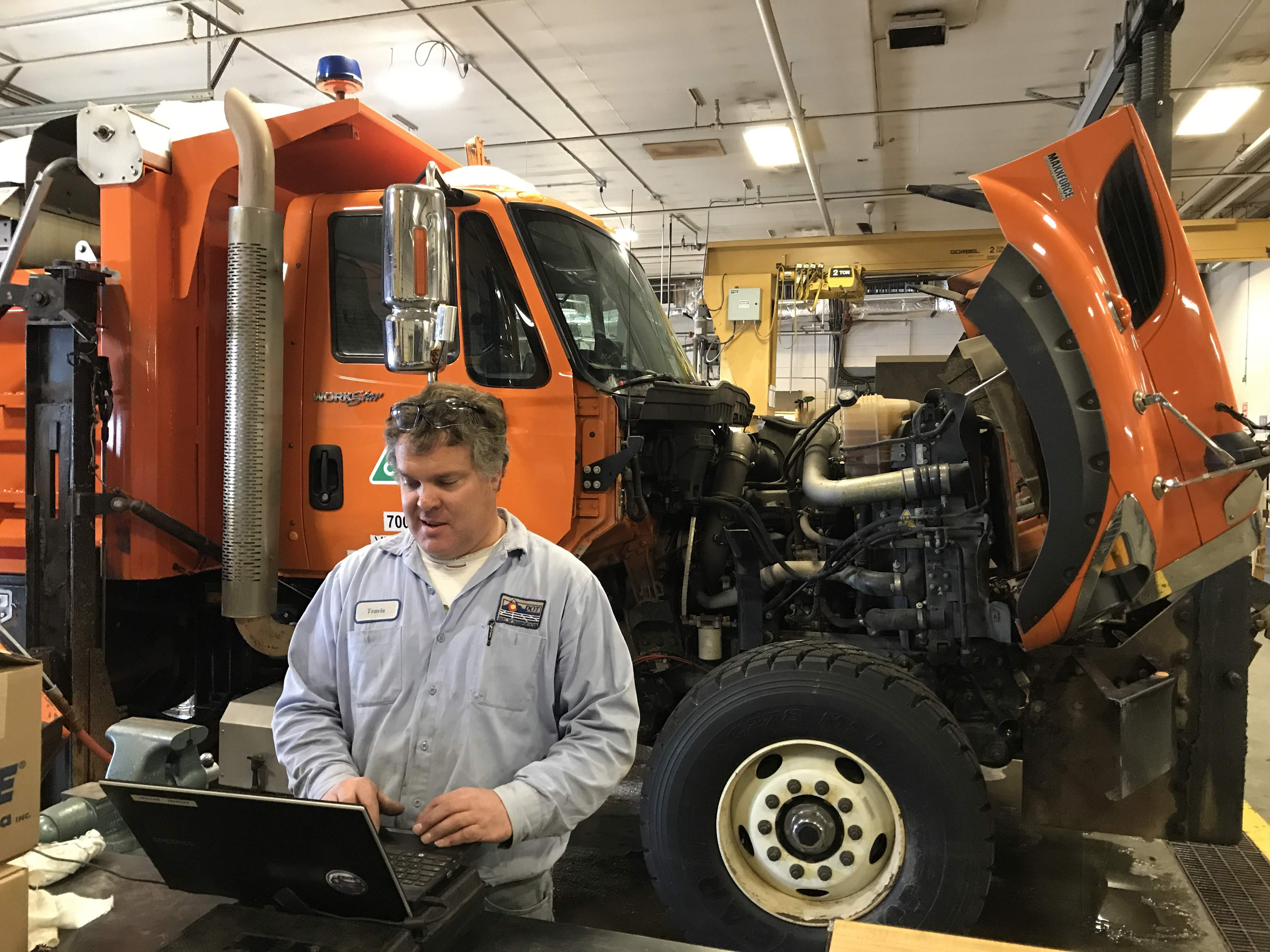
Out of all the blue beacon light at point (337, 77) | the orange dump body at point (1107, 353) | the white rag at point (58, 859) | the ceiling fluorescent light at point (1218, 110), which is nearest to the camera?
the white rag at point (58, 859)

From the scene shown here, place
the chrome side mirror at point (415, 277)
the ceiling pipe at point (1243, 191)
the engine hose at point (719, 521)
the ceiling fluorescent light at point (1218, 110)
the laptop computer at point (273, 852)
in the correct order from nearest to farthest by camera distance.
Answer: the laptop computer at point (273, 852) → the chrome side mirror at point (415, 277) → the engine hose at point (719, 521) → the ceiling fluorescent light at point (1218, 110) → the ceiling pipe at point (1243, 191)

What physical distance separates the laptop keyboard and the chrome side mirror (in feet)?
3.93

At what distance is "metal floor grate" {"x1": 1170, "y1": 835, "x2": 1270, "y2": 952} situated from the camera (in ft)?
11.0

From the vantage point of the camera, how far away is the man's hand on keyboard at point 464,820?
5.18ft

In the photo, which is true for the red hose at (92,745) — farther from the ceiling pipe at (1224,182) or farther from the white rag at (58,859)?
the ceiling pipe at (1224,182)

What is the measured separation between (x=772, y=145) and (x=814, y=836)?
857 cm

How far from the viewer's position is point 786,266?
984 centimetres

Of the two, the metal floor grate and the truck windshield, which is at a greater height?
the truck windshield

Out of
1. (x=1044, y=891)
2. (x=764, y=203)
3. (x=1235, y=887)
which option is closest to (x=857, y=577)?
(x=1044, y=891)

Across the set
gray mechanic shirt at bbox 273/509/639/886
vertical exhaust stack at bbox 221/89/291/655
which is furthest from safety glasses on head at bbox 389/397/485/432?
vertical exhaust stack at bbox 221/89/291/655

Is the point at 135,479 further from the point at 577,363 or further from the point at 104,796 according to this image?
the point at 577,363

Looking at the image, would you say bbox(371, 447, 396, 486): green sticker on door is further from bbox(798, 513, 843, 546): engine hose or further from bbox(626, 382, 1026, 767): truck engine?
bbox(798, 513, 843, 546): engine hose

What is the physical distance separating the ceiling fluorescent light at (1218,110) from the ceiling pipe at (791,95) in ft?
11.9

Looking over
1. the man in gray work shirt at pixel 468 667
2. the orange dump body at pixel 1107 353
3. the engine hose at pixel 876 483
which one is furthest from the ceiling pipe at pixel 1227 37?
the man in gray work shirt at pixel 468 667
